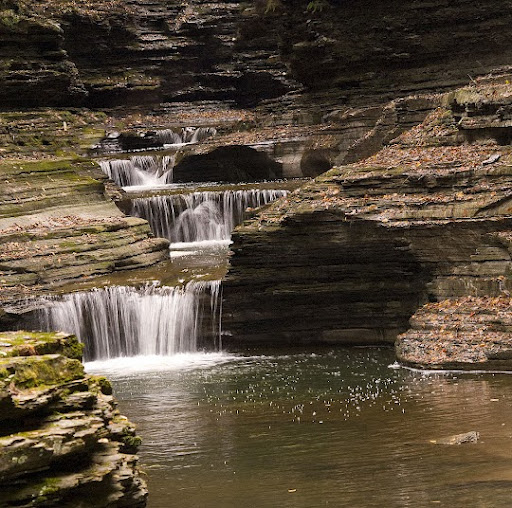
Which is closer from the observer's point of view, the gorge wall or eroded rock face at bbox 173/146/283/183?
the gorge wall

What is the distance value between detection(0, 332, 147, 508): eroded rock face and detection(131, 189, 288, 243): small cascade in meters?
17.0

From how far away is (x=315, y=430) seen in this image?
13008 millimetres

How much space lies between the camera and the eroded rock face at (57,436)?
25.0 ft

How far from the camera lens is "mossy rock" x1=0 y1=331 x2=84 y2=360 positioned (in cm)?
823

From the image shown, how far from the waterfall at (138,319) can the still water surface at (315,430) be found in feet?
2.86

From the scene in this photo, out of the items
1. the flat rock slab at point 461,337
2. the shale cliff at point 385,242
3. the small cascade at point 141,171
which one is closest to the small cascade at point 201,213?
the small cascade at point 141,171

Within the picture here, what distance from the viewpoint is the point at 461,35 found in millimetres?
29641

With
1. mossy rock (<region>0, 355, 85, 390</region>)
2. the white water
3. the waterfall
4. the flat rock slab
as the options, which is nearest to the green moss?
mossy rock (<region>0, 355, 85, 390</region>)

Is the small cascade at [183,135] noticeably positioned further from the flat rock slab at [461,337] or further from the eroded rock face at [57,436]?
the eroded rock face at [57,436]

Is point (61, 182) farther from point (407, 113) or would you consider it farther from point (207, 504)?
point (207, 504)

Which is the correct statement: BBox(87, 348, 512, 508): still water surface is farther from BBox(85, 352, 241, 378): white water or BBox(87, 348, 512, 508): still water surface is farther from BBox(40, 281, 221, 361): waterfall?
BBox(40, 281, 221, 361): waterfall

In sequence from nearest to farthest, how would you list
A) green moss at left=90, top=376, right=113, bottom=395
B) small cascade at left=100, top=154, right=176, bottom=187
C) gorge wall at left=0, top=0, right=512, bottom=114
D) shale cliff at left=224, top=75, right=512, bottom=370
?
green moss at left=90, top=376, right=113, bottom=395 < shale cliff at left=224, top=75, right=512, bottom=370 < gorge wall at left=0, top=0, right=512, bottom=114 < small cascade at left=100, top=154, right=176, bottom=187

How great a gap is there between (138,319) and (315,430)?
7090mm

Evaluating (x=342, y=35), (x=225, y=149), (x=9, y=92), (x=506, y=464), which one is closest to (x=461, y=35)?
(x=342, y=35)
